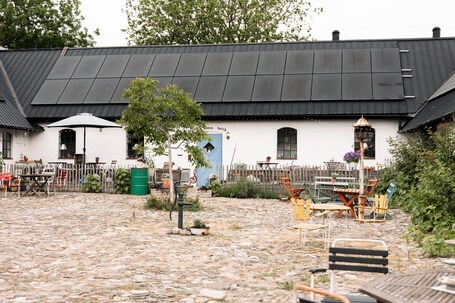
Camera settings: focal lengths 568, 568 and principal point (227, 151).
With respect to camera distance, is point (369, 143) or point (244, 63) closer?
point (369, 143)

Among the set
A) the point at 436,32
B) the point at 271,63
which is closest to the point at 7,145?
the point at 271,63

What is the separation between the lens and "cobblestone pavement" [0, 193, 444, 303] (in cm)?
667

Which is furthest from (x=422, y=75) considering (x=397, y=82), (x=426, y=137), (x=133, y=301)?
(x=133, y=301)

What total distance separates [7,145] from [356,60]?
16.0 m

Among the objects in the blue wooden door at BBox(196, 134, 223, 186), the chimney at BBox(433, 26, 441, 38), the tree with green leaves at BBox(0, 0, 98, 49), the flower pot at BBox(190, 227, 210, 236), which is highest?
the tree with green leaves at BBox(0, 0, 98, 49)

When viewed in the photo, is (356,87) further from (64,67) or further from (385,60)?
(64,67)

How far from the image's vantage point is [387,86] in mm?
24172

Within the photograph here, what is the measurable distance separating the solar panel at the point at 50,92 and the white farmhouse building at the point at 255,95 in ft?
0.17

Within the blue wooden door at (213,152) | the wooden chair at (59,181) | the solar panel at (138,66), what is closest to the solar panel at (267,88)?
the blue wooden door at (213,152)

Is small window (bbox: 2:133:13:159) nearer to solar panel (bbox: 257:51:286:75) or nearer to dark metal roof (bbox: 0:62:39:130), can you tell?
dark metal roof (bbox: 0:62:39:130)

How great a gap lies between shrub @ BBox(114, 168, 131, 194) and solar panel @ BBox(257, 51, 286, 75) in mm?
8555

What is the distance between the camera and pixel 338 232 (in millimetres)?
11594

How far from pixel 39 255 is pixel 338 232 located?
589cm

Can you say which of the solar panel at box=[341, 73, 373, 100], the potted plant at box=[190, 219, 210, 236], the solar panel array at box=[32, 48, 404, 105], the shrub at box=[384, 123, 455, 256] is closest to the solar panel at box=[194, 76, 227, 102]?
the solar panel array at box=[32, 48, 404, 105]
